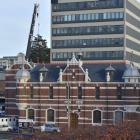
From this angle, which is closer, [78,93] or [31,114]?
[78,93]

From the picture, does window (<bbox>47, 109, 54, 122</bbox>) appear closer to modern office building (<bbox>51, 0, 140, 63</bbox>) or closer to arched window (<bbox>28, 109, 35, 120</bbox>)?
arched window (<bbox>28, 109, 35, 120</bbox>)

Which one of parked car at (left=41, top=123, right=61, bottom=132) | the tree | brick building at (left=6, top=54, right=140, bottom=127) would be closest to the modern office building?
the tree

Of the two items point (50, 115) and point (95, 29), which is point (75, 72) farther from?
point (95, 29)

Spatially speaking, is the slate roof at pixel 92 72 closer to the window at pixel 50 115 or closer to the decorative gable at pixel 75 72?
the decorative gable at pixel 75 72

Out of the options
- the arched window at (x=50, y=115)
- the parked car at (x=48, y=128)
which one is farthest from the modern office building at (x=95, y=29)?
the parked car at (x=48, y=128)

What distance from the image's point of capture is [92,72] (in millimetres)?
90812

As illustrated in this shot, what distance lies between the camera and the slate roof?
293 feet

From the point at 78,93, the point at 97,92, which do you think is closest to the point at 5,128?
the point at 78,93

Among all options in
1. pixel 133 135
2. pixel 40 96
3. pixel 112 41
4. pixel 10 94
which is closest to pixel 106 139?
pixel 133 135

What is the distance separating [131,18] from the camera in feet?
449

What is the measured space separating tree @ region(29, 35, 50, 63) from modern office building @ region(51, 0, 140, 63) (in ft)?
55.5

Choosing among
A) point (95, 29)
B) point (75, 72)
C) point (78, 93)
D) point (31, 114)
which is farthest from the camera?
point (95, 29)

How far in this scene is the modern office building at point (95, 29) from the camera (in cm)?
13200

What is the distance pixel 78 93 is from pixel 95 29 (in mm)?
46388
